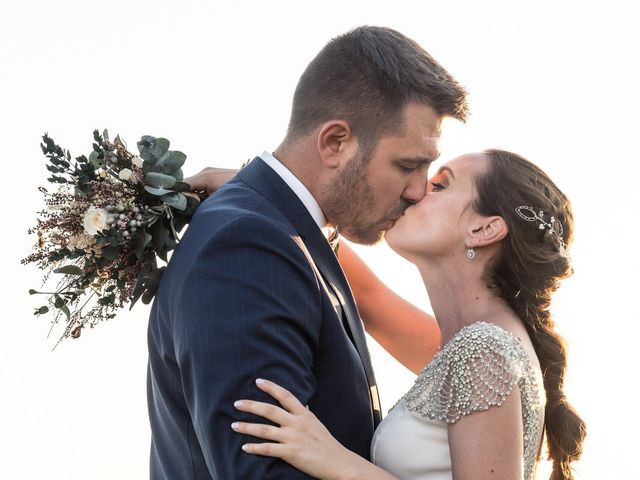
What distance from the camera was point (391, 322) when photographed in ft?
15.8

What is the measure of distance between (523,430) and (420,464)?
1.46 feet

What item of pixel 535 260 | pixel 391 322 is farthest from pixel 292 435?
pixel 391 322

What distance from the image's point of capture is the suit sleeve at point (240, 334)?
2.82 metres

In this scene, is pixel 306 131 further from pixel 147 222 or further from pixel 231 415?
pixel 231 415

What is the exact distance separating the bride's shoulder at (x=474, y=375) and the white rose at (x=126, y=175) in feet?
4.86

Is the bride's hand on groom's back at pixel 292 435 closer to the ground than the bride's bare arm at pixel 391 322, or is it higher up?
closer to the ground

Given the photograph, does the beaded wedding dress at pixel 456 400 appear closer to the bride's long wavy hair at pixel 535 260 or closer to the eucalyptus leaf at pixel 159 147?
the bride's long wavy hair at pixel 535 260

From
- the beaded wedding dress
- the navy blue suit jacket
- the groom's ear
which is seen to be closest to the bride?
the beaded wedding dress

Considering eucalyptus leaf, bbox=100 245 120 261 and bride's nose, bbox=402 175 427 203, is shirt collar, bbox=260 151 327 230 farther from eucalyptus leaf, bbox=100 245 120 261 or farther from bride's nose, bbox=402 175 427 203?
eucalyptus leaf, bbox=100 245 120 261

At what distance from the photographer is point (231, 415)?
2814mm

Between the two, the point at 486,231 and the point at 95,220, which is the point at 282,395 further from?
the point at 486,231

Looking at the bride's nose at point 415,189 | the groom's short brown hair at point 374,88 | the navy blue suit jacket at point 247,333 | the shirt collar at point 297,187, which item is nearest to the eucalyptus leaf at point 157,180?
the navy blue suit jacket at point 247,333

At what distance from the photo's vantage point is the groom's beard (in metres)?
3.59

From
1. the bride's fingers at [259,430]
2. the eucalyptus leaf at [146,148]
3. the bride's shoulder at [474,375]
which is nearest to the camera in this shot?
the bride's fingers at [259,430]
